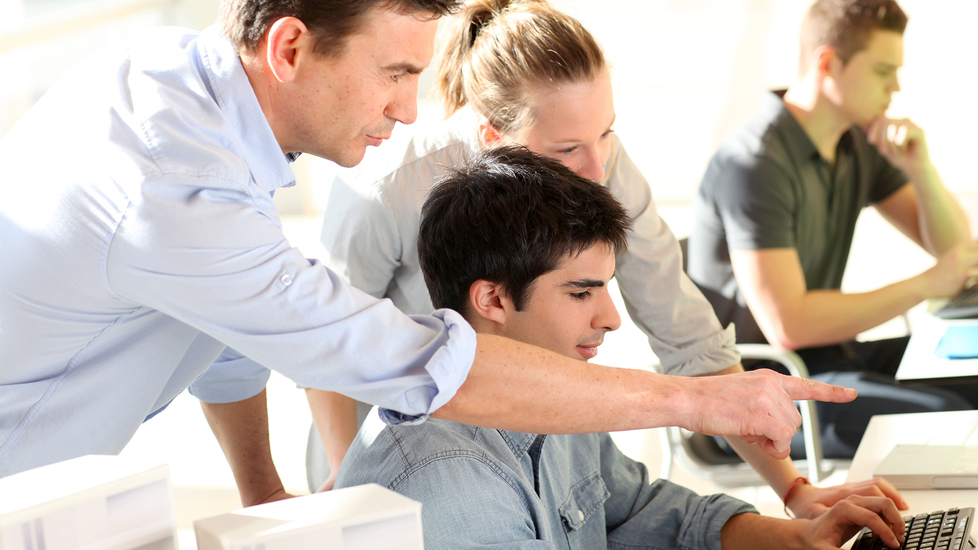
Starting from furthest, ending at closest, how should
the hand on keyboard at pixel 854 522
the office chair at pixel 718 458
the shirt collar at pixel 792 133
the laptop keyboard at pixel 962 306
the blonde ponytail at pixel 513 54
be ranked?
the shirt collar at pixel 792 133 → the laptop keyboard at pixel 962 306 → the office chair at pixel 718 458 → the blonde ponytail at pixel 513 54 → the hand on keyboard at pixel 854 522

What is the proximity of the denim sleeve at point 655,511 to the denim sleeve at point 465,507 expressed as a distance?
1.10 feet

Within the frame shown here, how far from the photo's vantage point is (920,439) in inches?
59.7

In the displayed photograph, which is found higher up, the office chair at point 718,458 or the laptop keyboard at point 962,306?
the laptop keyboard at point 962,306

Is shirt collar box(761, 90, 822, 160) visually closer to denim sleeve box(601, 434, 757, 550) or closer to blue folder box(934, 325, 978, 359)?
blue folder box(934, 325, 978, 359)

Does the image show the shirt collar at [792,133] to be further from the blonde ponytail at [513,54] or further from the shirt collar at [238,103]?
the shirt collar at [238,103]

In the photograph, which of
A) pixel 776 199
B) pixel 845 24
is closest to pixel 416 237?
pixel 776 199

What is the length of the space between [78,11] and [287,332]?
5.51 meters

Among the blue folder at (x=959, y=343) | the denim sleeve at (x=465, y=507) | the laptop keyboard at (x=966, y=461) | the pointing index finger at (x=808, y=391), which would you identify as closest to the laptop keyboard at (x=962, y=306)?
the blue folder at (x=959, y=343)

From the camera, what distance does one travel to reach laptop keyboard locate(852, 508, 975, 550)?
105cm

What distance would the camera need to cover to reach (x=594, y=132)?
1.38 m

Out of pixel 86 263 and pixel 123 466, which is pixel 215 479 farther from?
pixel 123 466

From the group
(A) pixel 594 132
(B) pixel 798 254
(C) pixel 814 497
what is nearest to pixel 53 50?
(B) pixel 798 254

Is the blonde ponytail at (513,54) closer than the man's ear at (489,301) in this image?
No

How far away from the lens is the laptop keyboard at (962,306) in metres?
2.31
